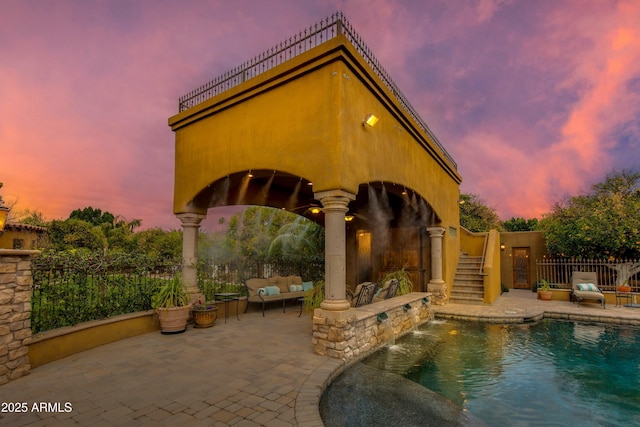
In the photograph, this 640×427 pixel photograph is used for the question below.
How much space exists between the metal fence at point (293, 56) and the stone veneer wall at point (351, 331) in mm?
4821

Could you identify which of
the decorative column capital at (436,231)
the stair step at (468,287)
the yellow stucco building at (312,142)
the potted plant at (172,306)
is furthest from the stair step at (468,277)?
the potted plant at (172,306)

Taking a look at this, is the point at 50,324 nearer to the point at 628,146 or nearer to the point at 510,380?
the point at 510,380

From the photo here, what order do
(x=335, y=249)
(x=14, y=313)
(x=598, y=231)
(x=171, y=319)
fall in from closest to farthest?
(x=14, y=313) → (x=335, y=249) → (x=171, y=319) → (x=598, y=231)

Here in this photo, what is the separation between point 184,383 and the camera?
4.06 meters

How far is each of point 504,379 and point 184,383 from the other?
4712mm

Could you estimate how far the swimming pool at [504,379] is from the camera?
3.76m

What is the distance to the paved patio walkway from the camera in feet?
10.5

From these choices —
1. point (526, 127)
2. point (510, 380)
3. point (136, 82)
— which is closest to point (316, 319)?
point (510, 380)

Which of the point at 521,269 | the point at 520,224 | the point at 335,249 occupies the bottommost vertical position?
the point at 521,269

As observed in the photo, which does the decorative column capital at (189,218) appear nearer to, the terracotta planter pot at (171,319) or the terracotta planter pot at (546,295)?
the terracotta planter pot at (171,319)

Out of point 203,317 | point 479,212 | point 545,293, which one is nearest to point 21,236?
point 203,317

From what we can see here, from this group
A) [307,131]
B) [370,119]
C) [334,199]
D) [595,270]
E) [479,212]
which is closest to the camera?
[334,199]

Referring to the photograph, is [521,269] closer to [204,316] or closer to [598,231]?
[598,231]

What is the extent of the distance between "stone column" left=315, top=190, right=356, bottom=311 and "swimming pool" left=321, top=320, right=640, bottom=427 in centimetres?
112
